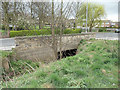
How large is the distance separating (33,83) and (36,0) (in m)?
5.31

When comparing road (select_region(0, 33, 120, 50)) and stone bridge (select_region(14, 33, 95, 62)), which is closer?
stone bridge (select_region(14, 33, 95, 62))

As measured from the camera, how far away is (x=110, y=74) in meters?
4.16

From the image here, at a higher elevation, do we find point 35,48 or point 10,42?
point 10,42

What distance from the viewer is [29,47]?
858 centimetres

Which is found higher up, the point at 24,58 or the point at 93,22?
the point at 93,22

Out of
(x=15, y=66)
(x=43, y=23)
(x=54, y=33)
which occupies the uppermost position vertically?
(x=43, y=23)

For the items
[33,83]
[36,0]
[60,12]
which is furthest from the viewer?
[60,12]

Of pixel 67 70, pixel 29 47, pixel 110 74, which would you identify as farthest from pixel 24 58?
pixel 110 74

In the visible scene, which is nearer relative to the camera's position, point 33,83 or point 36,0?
point 33,83

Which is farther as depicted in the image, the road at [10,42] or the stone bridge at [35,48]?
the road at [10,42]

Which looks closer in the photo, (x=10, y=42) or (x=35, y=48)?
(x=35, y=48)

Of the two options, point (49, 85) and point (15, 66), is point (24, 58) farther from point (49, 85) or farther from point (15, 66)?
point (49, 85)

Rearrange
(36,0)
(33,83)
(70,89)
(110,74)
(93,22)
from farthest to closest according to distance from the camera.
Result: (93,22) → (36,0) → (110,74) → (33,83) → (70,89)

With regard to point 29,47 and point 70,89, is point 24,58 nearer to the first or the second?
point 29,47
